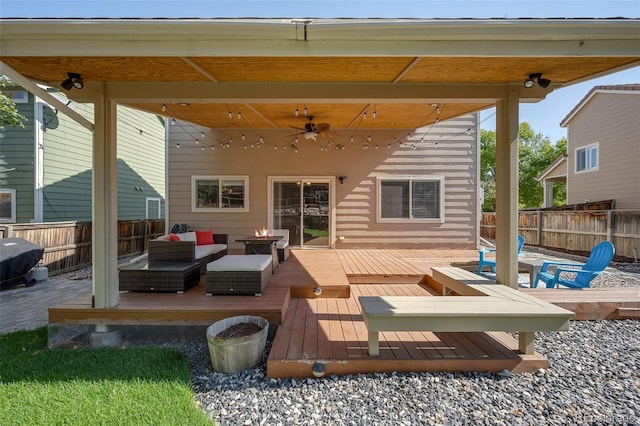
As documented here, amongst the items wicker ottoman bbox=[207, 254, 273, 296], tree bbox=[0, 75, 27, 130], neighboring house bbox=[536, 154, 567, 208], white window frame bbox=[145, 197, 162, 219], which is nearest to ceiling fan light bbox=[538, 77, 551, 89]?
wicker ottoman bbox=[207, 254, 273, 296]

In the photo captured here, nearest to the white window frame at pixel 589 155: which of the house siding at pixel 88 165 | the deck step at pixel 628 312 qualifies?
the deck step at pixel 628 312

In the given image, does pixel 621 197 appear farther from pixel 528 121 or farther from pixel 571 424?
pixel 528 121

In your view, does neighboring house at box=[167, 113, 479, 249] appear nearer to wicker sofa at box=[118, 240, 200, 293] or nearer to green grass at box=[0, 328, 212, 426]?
wicker sofa at box=[118, 240, 200, 293]

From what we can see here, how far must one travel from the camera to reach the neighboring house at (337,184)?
788 centimetres

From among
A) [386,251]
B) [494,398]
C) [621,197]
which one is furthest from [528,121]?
[494,398]

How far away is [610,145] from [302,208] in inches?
428

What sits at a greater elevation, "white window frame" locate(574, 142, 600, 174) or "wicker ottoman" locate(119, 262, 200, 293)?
"white window frame" locate(574, 142, 600, 174)

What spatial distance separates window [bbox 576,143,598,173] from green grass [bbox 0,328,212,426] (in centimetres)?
1450

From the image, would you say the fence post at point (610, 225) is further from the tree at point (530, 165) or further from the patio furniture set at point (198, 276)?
the tree at point (530, 165)

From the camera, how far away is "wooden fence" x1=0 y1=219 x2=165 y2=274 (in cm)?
613

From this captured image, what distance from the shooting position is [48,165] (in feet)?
26.2

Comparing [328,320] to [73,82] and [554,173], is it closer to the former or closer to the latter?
[73,82]

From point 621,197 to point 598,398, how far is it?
35.8 ft

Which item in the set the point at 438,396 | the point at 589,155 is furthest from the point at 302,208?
the point at 589,155
